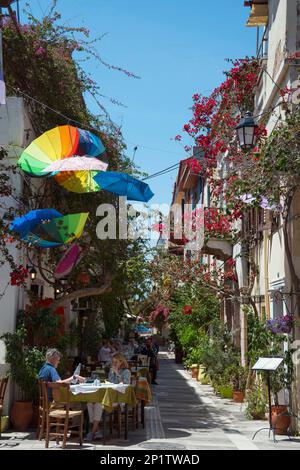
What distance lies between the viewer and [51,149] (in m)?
12.5

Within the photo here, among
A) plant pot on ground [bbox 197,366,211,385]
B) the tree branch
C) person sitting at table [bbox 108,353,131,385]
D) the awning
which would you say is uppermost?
the awning

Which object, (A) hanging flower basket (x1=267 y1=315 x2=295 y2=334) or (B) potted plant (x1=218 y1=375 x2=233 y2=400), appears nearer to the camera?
(A) hanging flower basket (x1=267 y1=315 x2=295 y2=334)

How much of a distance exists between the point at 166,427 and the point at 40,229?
4.80 m

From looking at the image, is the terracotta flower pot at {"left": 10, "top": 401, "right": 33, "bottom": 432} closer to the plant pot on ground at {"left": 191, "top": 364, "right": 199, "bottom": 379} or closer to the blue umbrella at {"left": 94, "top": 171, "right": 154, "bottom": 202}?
the blue umbrella at {"left": 94, "top": 171, "right": 154, "bottom": 202}

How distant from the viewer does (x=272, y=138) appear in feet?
37.0

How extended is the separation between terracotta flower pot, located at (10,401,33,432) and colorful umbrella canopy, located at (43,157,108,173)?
464cm

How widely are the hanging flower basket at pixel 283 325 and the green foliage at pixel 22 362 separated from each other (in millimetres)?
4605

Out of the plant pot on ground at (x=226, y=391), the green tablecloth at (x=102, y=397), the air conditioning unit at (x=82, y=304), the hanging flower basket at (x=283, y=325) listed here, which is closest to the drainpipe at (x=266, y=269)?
the hanging flower basket at (x=283, y=325)

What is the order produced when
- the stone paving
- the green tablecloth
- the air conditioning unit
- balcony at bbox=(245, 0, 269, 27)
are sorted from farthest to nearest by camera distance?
1. the air conditioning unit
2. balcony at bbox=(245, 0, 269, 27)
3. the green tablecloth
4. the stone paving

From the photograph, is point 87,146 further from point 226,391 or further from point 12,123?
point 226,391

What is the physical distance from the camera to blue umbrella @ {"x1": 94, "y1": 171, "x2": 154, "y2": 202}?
40.9ft

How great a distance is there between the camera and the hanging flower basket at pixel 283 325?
469 inches

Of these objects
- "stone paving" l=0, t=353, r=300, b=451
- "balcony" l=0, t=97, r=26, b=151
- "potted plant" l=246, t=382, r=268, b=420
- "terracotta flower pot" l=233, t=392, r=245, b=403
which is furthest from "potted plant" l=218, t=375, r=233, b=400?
"balcony" l=0, t=97, r=26, b=151
